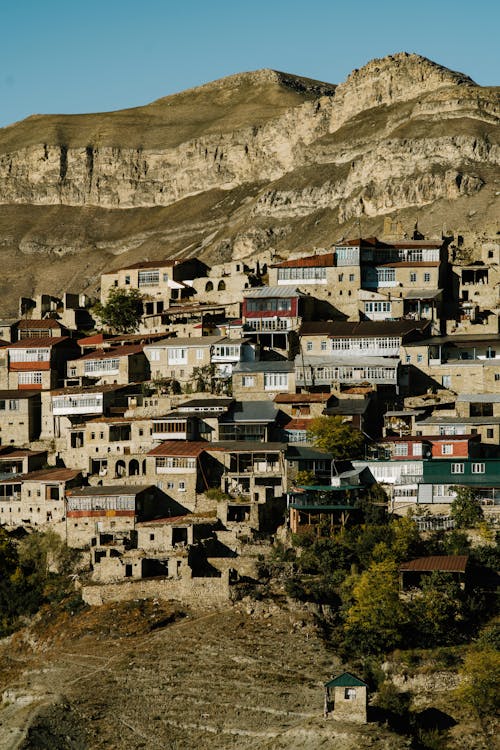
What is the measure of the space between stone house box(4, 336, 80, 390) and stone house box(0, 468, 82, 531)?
13.6 m

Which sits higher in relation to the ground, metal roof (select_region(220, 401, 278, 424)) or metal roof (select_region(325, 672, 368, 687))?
metal roof (select_region(220, 401, 278, 424))

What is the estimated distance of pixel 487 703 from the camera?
147 ft

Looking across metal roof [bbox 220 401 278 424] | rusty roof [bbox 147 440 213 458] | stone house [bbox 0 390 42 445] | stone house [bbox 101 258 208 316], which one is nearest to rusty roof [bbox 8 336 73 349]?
stone house [bbox 0 390 42 445]

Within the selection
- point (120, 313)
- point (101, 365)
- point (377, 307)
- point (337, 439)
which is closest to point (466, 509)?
point (337, 439)

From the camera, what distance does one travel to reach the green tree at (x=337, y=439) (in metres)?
61.8

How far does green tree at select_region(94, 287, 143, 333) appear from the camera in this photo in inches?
3450

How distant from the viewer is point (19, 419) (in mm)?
72438

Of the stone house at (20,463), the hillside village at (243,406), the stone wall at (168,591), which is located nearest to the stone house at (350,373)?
the hillside village at (243,406)

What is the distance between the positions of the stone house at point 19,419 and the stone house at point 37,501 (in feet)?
26.7

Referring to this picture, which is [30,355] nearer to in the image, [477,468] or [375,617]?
[477,468]

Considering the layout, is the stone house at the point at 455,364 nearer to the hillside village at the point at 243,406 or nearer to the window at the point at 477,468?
the hillside village at the point at 243,406

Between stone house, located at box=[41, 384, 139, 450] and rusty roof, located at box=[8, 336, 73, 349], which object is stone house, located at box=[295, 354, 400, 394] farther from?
rusty roof, located at box=[8, 336, 73, 349]

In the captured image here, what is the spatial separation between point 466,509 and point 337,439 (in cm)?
817

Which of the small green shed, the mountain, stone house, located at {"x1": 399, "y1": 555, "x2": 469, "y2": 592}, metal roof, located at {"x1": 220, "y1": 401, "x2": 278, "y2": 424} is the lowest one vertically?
the small green shed
